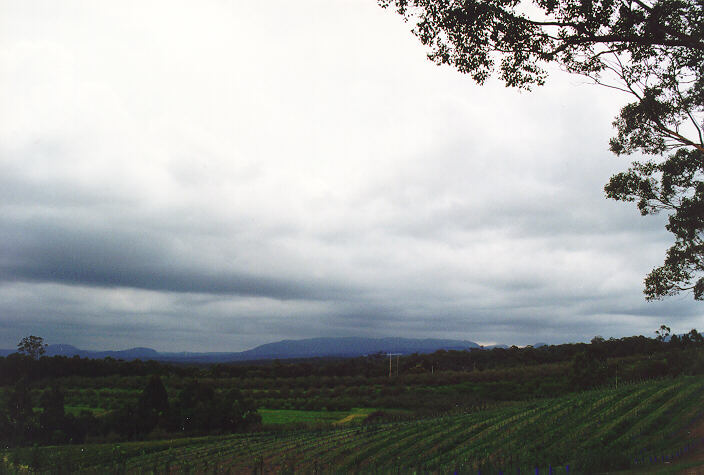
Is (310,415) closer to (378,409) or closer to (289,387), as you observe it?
(378,409)

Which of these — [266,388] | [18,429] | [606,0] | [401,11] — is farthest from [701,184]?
[266,388]

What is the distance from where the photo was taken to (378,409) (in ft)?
281

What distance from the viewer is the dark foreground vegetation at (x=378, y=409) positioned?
825 inches

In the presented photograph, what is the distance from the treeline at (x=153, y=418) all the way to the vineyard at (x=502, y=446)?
20623mm

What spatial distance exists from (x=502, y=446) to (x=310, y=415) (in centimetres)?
6314

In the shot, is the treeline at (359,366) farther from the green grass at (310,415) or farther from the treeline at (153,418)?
the treeline at (153,418)

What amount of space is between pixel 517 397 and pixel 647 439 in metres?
68.2

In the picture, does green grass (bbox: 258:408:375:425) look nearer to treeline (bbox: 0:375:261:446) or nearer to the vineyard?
treeline (bbox: 0:375:261:446)

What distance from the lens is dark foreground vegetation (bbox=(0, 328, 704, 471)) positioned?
20950mm

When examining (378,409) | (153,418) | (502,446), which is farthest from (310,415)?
(502,446)

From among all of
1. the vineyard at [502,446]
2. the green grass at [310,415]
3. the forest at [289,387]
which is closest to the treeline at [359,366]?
the forest at [289,387]

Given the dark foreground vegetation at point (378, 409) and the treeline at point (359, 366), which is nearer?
the dark foreground vegetation at point (378, 409)

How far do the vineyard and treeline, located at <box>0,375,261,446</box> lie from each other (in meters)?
20.6

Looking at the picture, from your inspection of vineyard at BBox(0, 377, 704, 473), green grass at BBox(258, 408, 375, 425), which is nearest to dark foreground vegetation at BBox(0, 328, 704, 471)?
vineyard at BBox(0, 377, 704, 473)
